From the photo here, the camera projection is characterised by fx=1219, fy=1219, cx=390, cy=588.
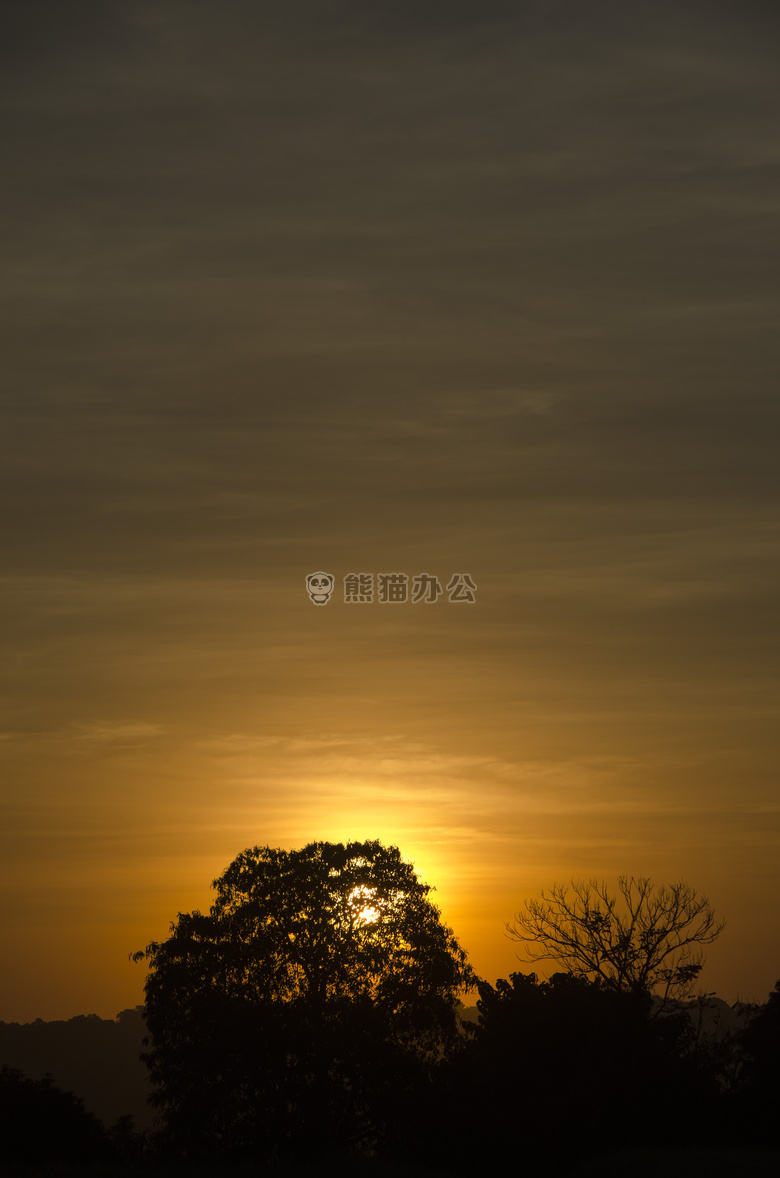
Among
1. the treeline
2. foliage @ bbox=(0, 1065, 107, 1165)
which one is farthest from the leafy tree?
foliage @ bbox=(0, 1065, 107, 1165)

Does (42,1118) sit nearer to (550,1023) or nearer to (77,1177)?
(77,1177)

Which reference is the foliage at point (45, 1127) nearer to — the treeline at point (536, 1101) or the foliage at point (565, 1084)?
the treeline at point (536, 1101)

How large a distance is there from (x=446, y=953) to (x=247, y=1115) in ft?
32.5

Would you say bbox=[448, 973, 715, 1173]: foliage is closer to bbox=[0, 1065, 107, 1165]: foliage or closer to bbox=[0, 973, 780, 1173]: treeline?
bbox=[0, 973, 780, 1173]: treeline

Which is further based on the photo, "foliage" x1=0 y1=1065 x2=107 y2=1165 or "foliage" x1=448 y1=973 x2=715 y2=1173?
"foliage" x1=0 y1=1065 x2=107 y2=1165

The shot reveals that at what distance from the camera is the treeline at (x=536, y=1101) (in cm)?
4288

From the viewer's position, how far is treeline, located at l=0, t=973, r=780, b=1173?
141 feet

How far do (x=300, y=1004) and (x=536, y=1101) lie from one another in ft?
31.0

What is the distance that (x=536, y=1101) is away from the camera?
4391cm

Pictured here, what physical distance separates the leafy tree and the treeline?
445 mm

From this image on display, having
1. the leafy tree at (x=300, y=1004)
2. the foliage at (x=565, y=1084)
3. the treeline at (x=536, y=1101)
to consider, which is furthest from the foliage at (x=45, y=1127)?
the foliage at (x=565, y=1084)

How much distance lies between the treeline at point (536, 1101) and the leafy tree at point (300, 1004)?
44 cm

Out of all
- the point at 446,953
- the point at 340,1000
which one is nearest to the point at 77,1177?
the point at 340,1000

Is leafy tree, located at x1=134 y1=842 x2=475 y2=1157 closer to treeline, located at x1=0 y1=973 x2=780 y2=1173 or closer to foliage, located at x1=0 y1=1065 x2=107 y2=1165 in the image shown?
treeline, located at x1=0 y1=973 x2=780 y2=1173
